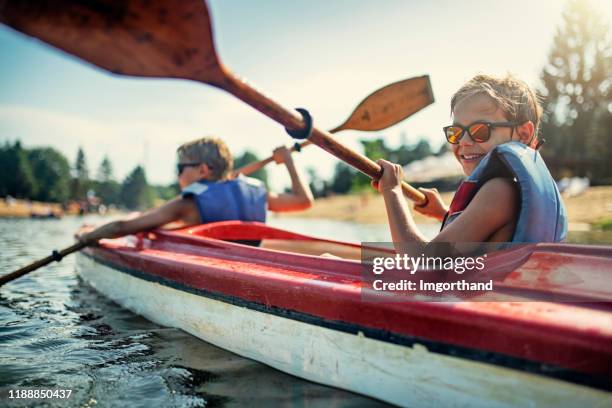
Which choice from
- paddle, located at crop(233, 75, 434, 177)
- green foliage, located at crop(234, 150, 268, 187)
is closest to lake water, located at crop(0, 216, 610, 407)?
paddle, located at crop(233, 75, 434, 177)

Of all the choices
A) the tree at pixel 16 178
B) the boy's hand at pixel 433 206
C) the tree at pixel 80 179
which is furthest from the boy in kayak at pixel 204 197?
the tree at pixel 80 179

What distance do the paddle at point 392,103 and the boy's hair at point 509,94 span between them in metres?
1.59

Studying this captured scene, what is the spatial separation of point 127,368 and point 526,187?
2209 millimetres

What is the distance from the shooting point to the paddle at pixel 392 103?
3.73m

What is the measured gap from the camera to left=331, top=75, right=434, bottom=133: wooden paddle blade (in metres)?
3.73

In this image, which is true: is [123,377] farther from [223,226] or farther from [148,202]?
[148,202]

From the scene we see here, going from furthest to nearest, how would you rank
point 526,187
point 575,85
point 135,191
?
point 135,191 → point 575,85 → point 526,187

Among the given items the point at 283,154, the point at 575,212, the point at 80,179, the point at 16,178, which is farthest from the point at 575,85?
the point at 80,179

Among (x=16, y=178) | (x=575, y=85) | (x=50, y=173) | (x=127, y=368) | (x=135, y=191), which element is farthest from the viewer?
(x=135, y=191)

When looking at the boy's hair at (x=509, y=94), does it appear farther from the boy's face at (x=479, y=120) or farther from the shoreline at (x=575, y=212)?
the shoreline at (x=575, y=212)

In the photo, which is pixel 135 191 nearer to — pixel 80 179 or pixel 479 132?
pixel 80 179

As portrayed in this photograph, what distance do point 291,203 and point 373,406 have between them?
2.85 m

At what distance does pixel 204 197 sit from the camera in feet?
12.9

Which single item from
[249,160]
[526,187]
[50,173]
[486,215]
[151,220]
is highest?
[249,160]
